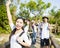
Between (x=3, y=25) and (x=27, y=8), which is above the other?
(x=27, y=8)

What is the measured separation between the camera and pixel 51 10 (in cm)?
3350

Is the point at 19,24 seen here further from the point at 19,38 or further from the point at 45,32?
the point at 45,32

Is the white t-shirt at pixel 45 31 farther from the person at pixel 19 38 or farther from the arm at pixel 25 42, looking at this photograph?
the arm at pixel 25 42

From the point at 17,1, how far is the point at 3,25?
19.7 ft

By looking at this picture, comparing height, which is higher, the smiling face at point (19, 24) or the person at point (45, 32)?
the smiling face at point (19, 24)

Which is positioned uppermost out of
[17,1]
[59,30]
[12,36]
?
[17,1]

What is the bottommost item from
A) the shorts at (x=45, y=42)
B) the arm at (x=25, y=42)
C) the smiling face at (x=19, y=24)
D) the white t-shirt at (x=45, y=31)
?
the shorts at (x=45, y=42)

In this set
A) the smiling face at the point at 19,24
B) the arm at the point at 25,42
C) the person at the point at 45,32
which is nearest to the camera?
the arm at the point at 25,42

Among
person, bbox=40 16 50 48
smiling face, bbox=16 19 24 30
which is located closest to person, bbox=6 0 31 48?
smiling face, bbox=16 19 24 30

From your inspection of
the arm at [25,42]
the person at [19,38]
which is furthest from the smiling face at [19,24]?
the arm at [25,42]

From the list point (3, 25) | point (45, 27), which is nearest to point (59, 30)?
point (3, 25)

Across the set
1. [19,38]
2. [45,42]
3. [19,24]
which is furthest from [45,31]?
[19,38]

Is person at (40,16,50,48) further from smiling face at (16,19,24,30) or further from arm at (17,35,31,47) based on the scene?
arm at (17,35,31,47)

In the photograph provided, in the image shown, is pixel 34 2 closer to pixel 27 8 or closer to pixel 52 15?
pixel 27 8
